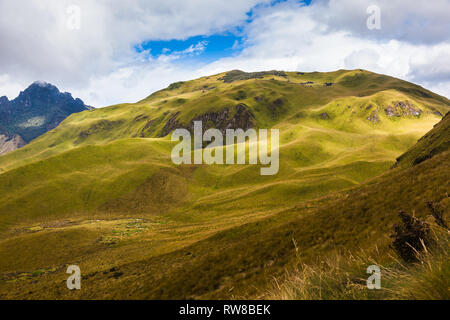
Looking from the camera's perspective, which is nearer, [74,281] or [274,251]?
[274,251]

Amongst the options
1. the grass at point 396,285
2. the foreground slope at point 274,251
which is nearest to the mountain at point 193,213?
the foreground slope at point 274,251

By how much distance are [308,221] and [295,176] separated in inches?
2978

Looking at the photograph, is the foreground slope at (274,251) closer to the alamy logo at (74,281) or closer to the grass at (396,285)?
the alamy logo at (74,281)

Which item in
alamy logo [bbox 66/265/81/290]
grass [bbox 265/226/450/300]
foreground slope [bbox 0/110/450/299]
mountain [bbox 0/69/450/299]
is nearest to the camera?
grass [bbox 265/226/450/300]

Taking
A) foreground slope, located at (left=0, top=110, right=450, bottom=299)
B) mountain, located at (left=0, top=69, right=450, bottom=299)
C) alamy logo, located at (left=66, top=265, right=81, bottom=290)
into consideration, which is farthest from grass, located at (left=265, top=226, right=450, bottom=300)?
alamy logo, located at (left=66, top=265, right=81, bottom=290)

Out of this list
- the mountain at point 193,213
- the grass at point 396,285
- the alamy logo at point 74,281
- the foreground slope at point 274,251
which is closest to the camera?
the grass at point 396,285

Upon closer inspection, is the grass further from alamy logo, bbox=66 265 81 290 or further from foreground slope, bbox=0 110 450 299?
alamy logo, bbox=66 265 81 290

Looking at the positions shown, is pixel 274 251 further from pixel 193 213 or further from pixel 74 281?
pixel 193 213

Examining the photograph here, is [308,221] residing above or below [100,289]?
above

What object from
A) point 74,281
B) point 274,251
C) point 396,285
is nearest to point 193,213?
point 74,281

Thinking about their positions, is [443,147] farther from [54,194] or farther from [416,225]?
[54,194]

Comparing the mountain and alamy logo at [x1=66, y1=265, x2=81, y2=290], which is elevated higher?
the mountain

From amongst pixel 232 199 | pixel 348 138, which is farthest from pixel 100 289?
pixel 348 138
